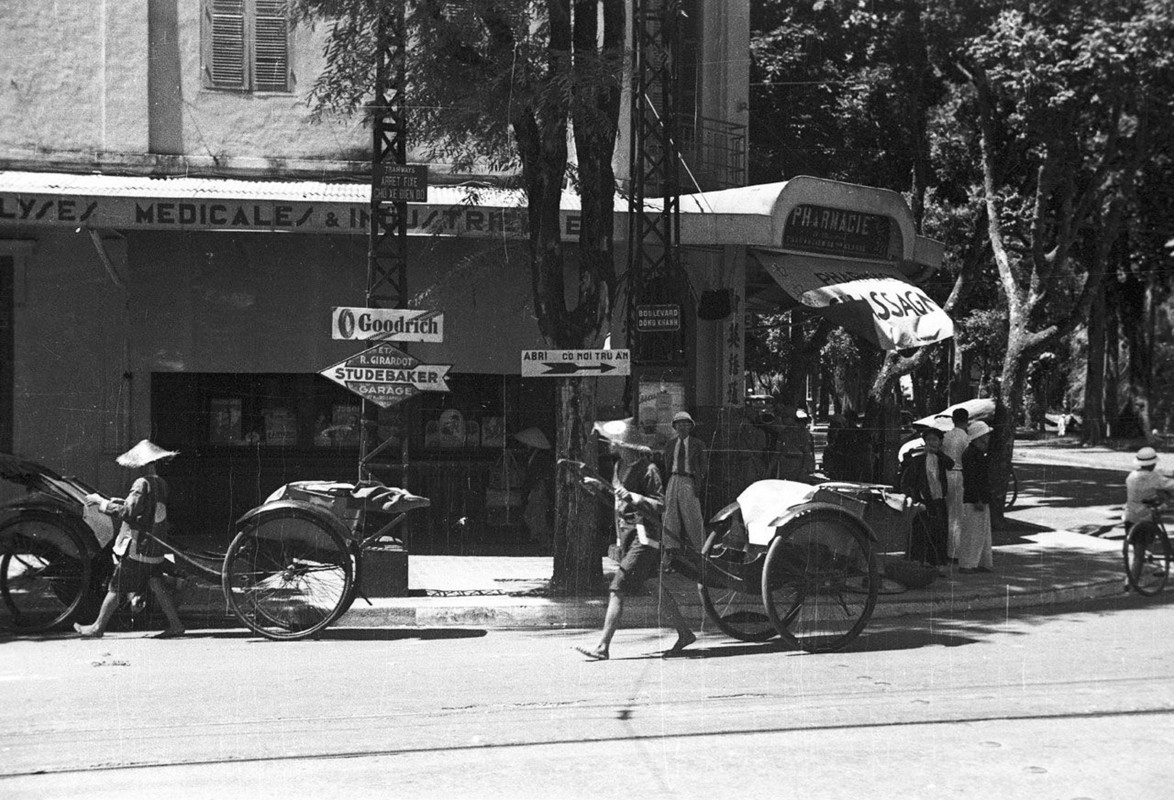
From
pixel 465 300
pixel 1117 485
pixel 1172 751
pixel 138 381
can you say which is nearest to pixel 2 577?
pixel 138 381

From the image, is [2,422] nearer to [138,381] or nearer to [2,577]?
[138,381]

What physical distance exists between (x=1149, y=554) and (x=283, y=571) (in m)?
8.10

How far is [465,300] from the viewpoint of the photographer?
15.6m

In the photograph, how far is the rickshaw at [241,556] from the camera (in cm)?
970

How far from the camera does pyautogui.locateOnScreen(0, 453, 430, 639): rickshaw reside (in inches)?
382

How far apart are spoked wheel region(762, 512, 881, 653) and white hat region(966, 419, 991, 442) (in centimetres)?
530

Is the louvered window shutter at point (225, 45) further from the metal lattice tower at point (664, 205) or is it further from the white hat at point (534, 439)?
the white hat at point (534, 439)

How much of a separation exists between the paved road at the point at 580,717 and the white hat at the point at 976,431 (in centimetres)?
418

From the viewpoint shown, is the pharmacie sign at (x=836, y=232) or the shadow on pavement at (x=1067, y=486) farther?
the shadow on pavement at (x=1067, y=486)

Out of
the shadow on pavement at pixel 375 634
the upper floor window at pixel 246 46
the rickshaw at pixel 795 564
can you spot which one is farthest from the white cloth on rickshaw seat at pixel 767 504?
the upper floor window at pixel 246 46

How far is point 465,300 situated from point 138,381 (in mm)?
3944

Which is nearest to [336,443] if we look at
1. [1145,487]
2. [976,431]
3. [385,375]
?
[385,375]

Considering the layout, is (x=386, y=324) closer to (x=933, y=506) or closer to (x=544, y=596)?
(x=544, y=596)

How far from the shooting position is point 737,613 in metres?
9.70
